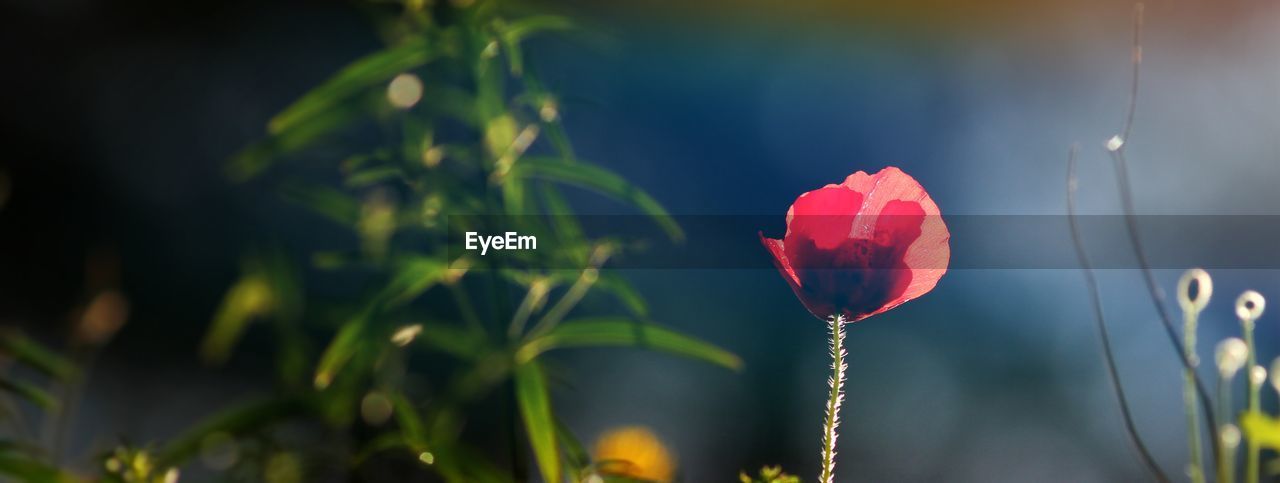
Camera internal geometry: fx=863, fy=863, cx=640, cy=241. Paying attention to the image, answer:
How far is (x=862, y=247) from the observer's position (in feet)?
1.14

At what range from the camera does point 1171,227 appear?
3.75 ft

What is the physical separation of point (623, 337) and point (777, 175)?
0.88 meters

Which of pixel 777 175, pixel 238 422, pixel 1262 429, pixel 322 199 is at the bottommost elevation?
pixel 1262 429

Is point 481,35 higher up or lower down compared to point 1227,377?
higher up

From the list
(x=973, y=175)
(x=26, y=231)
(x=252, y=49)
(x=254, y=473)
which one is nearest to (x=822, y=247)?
(x=254, y=473)

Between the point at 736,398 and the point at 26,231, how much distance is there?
1168 millimetres

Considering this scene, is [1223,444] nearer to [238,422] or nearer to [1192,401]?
[1192,401]

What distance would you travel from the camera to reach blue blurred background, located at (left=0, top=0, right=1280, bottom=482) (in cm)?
127

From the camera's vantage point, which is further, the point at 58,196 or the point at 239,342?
the point at 58,196

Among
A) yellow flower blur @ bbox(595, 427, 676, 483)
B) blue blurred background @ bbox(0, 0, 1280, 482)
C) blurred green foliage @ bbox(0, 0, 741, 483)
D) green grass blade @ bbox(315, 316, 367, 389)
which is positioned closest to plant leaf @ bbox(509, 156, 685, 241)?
blurred green foliage @ bbox(0, 0, 741, 483)

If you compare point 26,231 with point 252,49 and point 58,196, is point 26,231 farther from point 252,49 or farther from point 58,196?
point 252,49

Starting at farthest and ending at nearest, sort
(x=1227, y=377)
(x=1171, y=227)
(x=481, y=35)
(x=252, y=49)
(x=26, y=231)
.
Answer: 1. (x=252, y=49)
2. (x=26, y=231)
3. (x=1171, y=227)
4. (x=481, y=35)
5. (x=1227, y=377)

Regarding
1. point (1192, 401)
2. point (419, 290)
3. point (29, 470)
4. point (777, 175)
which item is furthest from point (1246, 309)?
point (777, 175)

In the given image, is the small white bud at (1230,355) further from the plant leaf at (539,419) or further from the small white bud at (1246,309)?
the plant leaf at (539,419)
